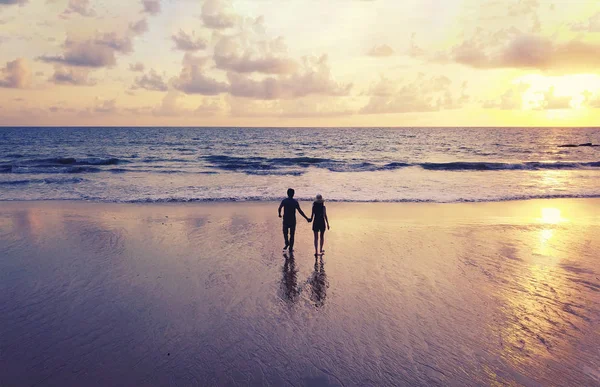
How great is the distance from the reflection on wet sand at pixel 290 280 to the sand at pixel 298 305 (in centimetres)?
6

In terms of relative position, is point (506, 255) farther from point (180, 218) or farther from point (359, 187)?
point (359, 187)

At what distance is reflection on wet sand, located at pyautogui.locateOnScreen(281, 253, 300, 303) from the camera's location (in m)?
8.04

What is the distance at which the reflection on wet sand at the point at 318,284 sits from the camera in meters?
7.88

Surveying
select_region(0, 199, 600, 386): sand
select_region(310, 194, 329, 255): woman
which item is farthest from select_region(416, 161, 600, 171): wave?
select_region(310, 194, 329, 255): woman

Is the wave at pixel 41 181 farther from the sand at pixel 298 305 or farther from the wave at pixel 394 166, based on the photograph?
the wave at pixel 394 166

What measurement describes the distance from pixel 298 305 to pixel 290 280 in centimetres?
141

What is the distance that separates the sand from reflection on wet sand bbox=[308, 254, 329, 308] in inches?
1.9

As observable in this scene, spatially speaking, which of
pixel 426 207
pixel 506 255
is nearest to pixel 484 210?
pixel 426 207

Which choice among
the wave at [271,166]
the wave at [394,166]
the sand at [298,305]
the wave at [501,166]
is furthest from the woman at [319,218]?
the wave at [501,166]

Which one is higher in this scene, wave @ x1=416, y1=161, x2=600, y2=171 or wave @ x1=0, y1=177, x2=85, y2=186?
wave @ x1=0, y1=177, x2=85, y2=186

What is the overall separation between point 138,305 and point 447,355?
595 centimetres

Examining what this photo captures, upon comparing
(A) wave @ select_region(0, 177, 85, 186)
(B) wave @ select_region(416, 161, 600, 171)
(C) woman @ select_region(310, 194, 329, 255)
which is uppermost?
(C) woman @ select_region(310, 194, 329, 255)

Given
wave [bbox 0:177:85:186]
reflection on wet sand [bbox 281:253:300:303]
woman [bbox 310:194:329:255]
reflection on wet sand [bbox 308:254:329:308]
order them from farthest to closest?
wave [bbox 0:177:85:186]
woman [bbox 310:194:329:255]
reflection on wet sand [bbox 281:253:300:303]
reflection on wet sand [bbox 308:254:329:308]

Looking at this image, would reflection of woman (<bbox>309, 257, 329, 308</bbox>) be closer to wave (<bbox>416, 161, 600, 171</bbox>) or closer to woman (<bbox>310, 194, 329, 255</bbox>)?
woman (<bbox>310, 194, 329, 255</bbox>)
